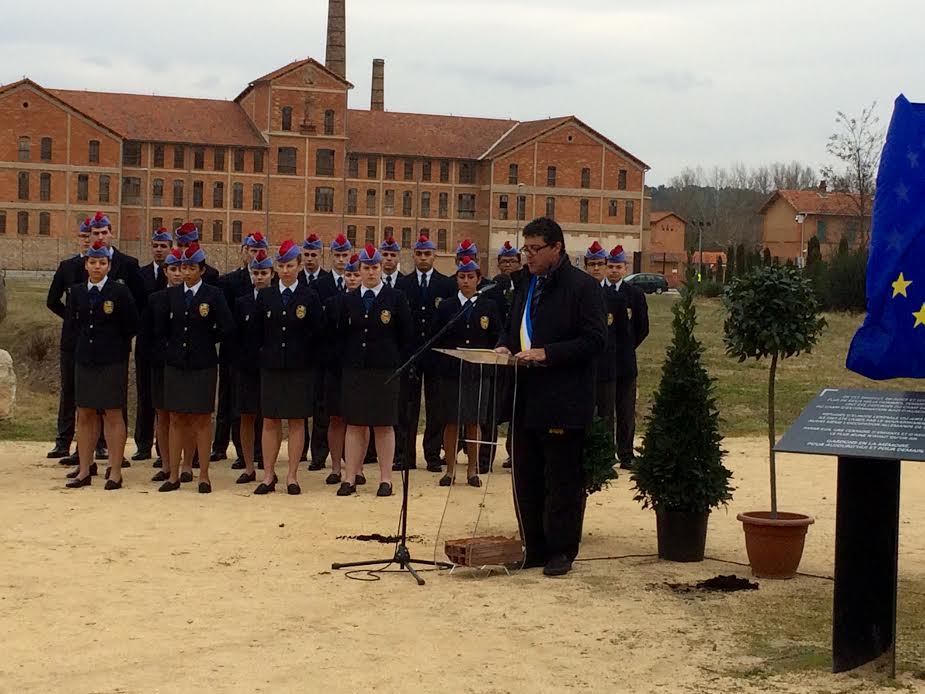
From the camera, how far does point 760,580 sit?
342 inches

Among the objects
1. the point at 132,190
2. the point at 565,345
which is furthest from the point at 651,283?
the point at 565,345

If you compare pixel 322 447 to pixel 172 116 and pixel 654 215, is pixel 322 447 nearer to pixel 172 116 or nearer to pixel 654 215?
pixel 172 116

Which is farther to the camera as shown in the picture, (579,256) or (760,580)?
(579,256)

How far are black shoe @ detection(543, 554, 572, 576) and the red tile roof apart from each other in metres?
76.6

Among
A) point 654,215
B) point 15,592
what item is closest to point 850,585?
point 15,592

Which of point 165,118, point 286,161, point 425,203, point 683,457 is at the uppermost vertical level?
point 165,118

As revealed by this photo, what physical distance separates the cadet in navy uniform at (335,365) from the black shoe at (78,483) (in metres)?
2.04

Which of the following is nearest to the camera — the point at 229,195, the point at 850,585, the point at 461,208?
the point at 850,585

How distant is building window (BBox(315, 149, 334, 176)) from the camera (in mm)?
84875

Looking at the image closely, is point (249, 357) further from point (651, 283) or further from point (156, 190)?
point (156, 190)

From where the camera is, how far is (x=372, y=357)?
11.9m

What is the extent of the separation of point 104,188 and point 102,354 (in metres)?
71.4

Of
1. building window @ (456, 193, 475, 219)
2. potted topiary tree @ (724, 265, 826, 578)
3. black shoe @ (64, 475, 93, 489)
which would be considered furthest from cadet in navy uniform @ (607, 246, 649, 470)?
building window @ (456, 193, 475, 219)

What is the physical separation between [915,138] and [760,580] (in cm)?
279
